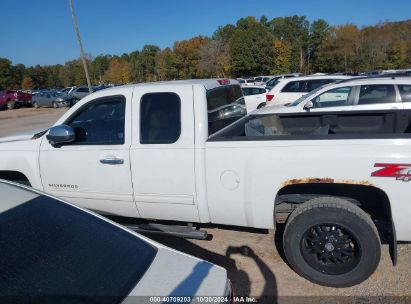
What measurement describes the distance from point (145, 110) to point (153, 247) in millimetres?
1845

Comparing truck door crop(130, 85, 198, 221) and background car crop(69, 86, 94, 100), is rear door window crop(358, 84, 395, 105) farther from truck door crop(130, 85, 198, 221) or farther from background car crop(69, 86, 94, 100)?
background car crop(69, 86, 94, 100)

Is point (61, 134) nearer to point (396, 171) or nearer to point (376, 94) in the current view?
point (396, 171)

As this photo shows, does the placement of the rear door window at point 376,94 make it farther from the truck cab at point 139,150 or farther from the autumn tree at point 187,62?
the autumn tree at point 187,62

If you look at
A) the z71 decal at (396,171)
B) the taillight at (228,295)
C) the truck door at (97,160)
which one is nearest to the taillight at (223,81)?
the truck door at (97,160)

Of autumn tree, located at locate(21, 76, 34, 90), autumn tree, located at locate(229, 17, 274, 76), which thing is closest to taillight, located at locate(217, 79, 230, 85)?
autumn tree, located at locate(229, 17, 274, 76)

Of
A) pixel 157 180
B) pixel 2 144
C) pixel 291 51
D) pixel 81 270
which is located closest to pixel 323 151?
pixel 157 180

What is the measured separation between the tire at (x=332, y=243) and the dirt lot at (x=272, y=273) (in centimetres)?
12

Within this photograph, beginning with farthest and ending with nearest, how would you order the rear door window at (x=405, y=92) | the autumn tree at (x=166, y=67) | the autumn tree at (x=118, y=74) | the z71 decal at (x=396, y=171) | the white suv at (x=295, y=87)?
the autumn tree at (x=118, y=74), the autumn tree at (x=166, y=67), the white suv at (x=295, y=87), the rear door window at (x=405, y=92), the z71 decal at (x=396, y=171)

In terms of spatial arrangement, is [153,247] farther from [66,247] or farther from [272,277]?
[272,277]

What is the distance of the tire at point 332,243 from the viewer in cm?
295

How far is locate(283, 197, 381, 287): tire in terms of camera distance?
116 inches

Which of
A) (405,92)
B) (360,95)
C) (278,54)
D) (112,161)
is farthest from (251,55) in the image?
(112,161)

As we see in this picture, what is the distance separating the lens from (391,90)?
8.04 m

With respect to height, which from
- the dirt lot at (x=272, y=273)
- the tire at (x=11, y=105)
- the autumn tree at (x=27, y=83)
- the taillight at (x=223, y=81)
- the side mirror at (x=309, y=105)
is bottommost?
the dirt lot at (x=272, y=273)
